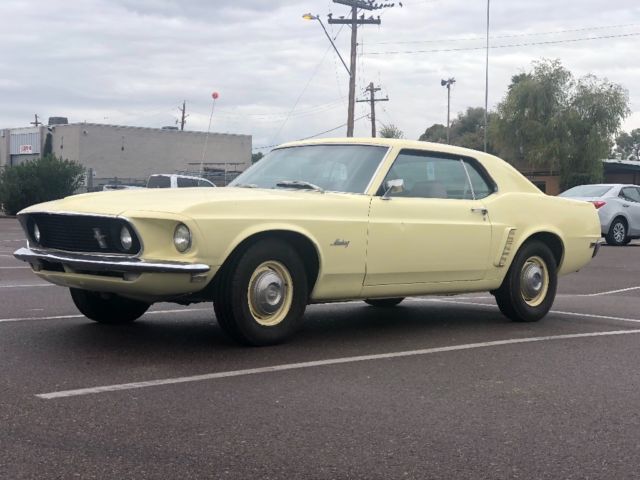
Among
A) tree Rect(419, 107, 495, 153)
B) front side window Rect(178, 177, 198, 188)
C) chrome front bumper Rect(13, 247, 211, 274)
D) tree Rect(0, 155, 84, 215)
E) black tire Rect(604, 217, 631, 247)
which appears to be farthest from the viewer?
tree Rect(419, 107, 495, 153)

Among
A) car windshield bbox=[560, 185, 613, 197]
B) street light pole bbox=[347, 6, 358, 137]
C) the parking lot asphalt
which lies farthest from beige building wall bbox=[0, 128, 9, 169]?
the parking lot asphalt

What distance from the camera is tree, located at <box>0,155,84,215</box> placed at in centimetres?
3722

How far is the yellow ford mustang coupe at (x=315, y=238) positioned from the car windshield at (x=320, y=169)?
0.05ft

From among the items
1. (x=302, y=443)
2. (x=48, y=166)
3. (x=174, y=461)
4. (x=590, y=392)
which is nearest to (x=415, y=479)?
(x=302, y=443)

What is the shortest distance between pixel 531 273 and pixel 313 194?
8.05 feet

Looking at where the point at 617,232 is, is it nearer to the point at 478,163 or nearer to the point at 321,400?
the point at 478,163

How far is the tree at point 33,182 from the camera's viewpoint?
37.2 metres

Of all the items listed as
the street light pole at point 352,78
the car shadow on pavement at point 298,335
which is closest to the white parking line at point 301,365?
the car shadow on pavement at point 298,335

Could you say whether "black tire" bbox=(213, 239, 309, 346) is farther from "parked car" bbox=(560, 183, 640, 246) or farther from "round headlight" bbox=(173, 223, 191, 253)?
"parked car" bbox=(560, 183, 640, 246)

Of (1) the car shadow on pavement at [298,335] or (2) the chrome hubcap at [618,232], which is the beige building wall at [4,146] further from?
(1) the car shadow on pavement at [298,335]

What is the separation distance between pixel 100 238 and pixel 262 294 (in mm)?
1115

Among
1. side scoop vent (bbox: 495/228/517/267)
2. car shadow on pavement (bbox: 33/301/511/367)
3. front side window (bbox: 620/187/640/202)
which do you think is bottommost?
car shadow on pavement (bbox: 33/301/511/367)

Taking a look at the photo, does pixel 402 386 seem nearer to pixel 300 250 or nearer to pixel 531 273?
pixel 300 250

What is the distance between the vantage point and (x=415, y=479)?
367cm
